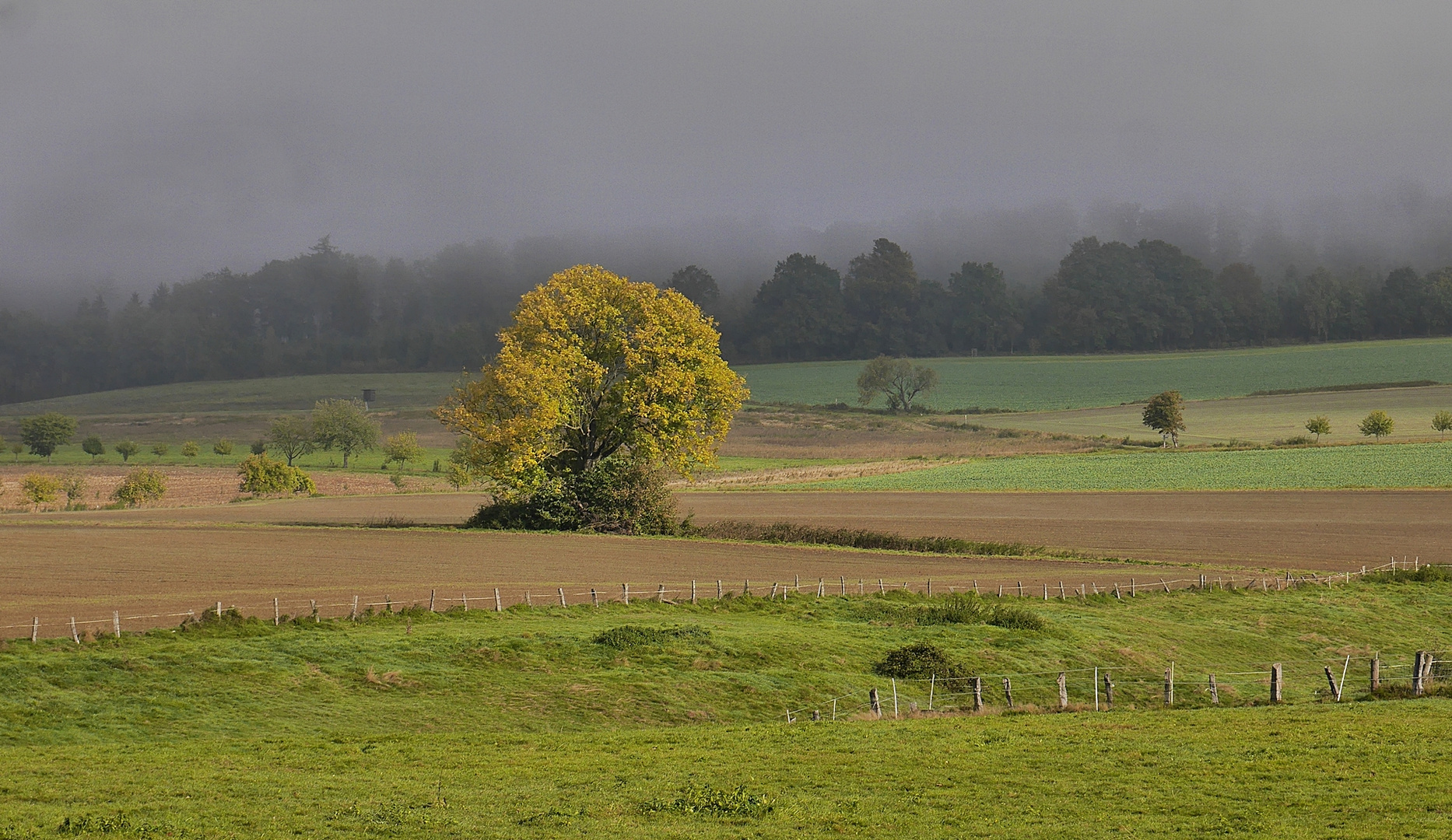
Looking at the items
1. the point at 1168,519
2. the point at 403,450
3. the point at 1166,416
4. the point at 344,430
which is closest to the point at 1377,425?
the point at 1166,416

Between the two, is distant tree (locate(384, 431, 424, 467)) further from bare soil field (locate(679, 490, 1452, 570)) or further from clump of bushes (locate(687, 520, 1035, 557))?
clump of bushes (locate(687, 520, 1035, 557))

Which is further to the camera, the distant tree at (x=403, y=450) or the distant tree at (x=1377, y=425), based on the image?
the distant tree at (x=403, y=450)

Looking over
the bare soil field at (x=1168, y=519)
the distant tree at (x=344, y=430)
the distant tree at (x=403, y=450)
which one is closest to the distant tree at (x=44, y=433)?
the distant tree at (x=344, y=430)

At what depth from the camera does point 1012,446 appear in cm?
12269

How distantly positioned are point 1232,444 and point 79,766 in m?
108

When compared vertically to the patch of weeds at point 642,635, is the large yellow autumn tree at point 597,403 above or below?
above

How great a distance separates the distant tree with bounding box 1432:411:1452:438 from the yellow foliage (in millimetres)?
84279

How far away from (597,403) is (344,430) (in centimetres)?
7580

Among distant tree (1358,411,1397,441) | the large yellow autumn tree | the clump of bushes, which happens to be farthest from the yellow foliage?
distant tree (1358,411,1397,441)

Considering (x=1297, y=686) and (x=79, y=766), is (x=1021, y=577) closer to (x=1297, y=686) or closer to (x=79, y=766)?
(x=1297, y=686)

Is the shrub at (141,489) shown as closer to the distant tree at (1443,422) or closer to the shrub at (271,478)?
the shrub at (271,478)

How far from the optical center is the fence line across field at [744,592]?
37.5m

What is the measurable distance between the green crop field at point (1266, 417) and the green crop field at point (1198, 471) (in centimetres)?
1555

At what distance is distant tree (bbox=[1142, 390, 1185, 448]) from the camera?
4739 inches
